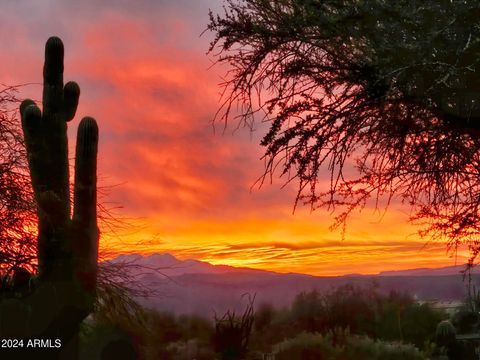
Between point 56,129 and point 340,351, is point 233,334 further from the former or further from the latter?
point 56,129

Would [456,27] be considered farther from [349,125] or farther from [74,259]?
[74,259]

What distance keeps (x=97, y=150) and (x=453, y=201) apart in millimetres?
4823

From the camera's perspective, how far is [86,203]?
31.6 feet

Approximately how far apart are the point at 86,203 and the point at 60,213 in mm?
610

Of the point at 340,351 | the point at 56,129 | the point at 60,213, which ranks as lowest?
the point at 340,351

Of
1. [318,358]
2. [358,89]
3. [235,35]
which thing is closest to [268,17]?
[235,35]

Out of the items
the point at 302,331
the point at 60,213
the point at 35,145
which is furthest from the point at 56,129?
the point at 302,331

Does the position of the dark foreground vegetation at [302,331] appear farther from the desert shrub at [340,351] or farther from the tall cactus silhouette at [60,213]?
the tall cactus silhouette at [60,213]

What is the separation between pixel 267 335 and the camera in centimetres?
1822

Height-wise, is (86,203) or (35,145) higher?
(35,145)

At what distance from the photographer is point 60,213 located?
10.0 m

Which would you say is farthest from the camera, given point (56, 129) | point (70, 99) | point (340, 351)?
point (340, 351)

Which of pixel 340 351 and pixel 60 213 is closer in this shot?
pixel 60 213

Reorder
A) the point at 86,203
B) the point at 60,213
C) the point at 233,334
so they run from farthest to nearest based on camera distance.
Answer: the point at 233,334 < the point at 60,213 < the point at 86,203
